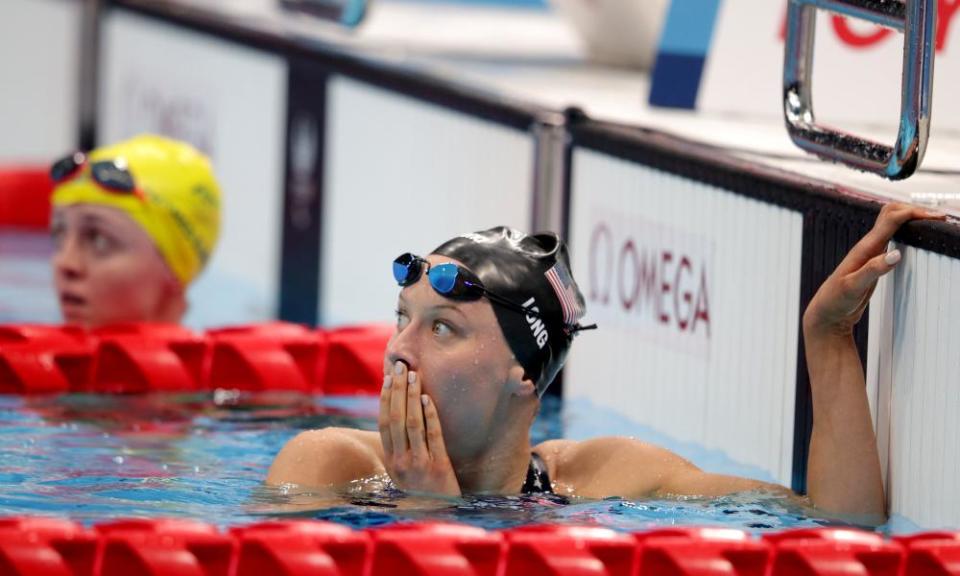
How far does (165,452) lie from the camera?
4.48 metres

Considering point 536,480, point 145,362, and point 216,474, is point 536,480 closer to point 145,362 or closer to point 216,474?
point 216,474

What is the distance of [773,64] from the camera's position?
5871 mm

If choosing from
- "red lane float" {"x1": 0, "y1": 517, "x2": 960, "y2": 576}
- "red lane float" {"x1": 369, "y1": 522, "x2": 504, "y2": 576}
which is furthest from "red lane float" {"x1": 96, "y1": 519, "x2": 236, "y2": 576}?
"red lane float" {"x1": 369, "y1": 522, "x2": 504, "y2": 576}

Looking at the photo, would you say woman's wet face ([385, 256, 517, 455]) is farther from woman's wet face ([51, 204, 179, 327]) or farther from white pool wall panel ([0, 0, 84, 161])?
white pool wall panel ([0, 0, 84, 161])

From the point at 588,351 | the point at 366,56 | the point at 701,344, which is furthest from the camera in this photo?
the point at 366,56

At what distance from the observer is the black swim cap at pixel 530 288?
373 centimetres

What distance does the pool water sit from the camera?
12.1 feet

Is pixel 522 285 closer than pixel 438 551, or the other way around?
pixel 438 551

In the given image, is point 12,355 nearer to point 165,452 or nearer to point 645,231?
point 165,452

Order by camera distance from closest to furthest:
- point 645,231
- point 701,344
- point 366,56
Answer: point 701,344 < point 645,231 < point 366,56

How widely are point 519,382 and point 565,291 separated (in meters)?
0.22

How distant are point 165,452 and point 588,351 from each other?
1.49 m

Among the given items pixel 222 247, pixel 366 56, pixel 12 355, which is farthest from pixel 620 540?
pixel 222 247

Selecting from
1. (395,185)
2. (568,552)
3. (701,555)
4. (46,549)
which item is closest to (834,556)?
(701,555)
